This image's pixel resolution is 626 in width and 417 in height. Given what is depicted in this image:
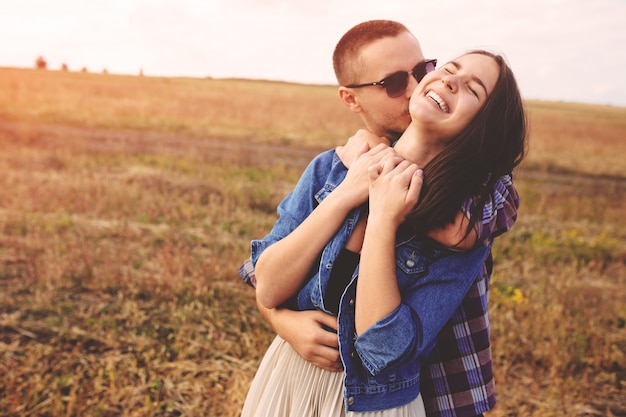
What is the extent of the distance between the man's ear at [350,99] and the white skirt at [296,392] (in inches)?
A: 35.3

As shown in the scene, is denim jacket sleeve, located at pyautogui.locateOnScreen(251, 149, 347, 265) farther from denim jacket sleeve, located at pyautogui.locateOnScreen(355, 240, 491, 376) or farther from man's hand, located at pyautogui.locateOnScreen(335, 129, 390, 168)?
denim jacket sleeve, located at pyautogui.locateOnScreen(355, 240, 491, 376)

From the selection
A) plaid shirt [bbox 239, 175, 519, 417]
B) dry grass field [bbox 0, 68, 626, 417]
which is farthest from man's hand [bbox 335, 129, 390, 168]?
dry grass field [bbox 0, 68, 626, 417]

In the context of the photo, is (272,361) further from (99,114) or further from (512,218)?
(99,114)

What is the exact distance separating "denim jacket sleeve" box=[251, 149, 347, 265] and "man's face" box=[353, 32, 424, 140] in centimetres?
32

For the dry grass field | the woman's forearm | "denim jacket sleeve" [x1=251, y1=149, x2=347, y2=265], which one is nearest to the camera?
the woman's forearm

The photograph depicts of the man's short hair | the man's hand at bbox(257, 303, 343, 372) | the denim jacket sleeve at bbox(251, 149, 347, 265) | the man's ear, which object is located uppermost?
the man's short hair

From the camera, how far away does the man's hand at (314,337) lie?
5.12ft

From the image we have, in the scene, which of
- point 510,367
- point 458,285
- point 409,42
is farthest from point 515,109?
point 510,367

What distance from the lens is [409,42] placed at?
1.99 meters

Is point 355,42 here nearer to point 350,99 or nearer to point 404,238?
point 350,99

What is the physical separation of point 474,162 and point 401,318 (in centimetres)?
43

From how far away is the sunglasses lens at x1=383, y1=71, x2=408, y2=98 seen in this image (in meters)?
1.95

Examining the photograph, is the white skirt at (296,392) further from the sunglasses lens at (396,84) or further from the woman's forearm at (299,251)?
the sunglasses lens at (396,84)

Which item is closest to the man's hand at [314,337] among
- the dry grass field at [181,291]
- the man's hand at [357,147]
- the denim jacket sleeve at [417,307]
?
the denim jacket sleeve at [417,307]
